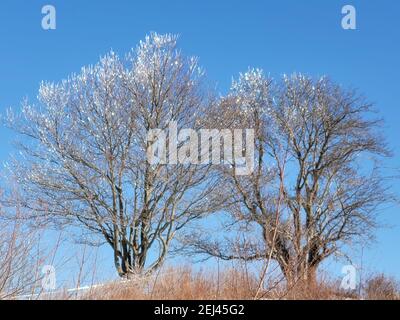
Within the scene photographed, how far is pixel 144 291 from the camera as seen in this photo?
257 inches

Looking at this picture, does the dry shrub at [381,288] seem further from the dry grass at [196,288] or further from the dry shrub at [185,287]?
the dry shrub at [185,287]

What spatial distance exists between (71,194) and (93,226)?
38.0 inches

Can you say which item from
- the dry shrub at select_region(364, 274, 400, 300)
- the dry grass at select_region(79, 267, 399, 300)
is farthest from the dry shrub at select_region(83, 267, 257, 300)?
the dry shrub at select_region(364, 274, 400, 300)

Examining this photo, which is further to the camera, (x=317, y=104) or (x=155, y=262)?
(x=317, y=104)

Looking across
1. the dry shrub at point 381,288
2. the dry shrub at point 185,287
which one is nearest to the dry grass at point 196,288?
the dry shrub at point 185,287

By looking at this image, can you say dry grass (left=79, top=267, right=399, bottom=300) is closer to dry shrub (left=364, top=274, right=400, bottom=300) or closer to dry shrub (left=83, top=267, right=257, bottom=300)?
dry shrub (left=83, top=267, right=257, bottom=300)

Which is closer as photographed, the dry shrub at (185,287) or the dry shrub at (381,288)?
the dry shrub at (185,287)

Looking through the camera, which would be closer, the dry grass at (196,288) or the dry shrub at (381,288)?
the dry grass at (196,288)

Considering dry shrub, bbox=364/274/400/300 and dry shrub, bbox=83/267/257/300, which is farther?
dry shrub, bbox=364/274/400/300
